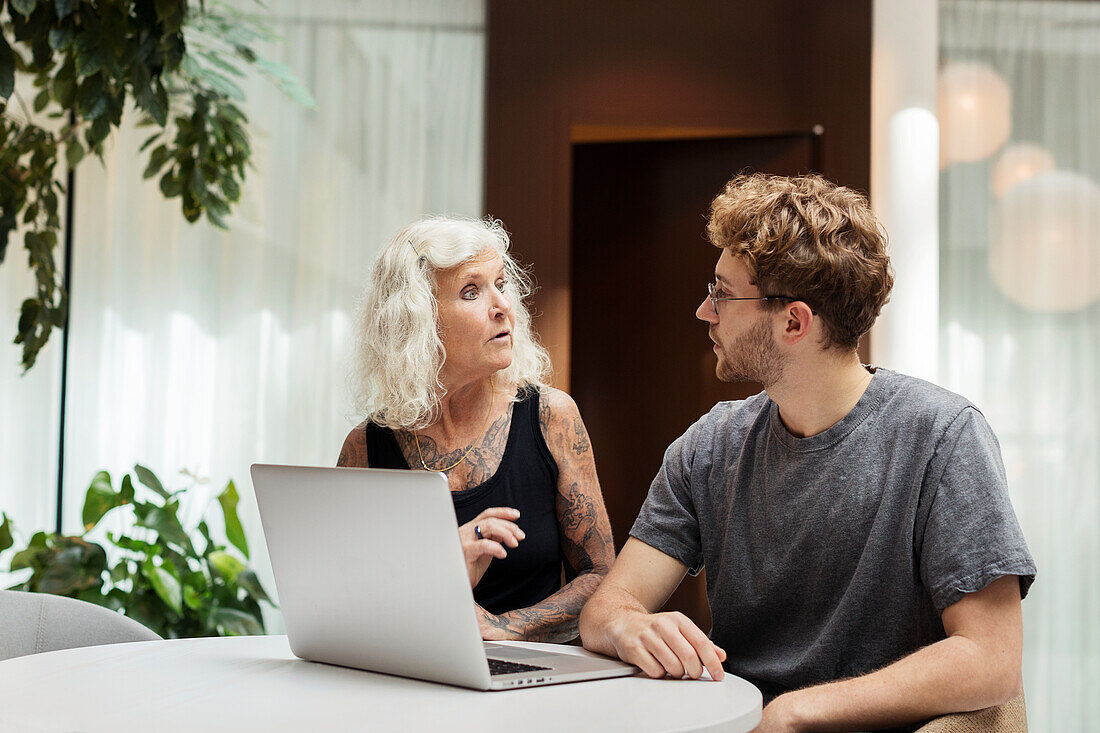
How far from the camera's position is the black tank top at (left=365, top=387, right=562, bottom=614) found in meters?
2.09

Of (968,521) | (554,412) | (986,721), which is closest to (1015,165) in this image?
(554,412)

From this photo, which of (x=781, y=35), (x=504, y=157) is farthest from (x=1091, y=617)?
(x=504, y=157)

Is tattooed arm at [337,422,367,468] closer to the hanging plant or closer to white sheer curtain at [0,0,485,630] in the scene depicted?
the hanging plant

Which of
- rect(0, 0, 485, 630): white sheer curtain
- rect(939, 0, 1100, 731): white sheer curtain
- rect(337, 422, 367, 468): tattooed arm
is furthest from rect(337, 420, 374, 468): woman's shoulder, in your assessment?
rect(939, 0, 1100, 731): white sheer curtain

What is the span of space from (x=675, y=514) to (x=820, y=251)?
0.50m

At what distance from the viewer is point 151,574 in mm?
3289

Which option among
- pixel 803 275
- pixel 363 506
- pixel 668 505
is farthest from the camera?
pixel 668 505

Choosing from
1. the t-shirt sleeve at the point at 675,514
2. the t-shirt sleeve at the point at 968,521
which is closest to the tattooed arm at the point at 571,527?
the t-shirt sleeve at the point at 675,514

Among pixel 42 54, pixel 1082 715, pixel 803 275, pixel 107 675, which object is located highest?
pixel 42 54

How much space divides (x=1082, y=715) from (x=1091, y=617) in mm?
341

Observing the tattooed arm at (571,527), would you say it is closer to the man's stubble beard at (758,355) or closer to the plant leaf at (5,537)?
the man's stubble beard at (758,355)

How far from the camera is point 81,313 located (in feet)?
13.3

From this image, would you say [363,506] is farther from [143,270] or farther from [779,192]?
[143,270]

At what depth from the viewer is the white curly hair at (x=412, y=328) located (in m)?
2.16
